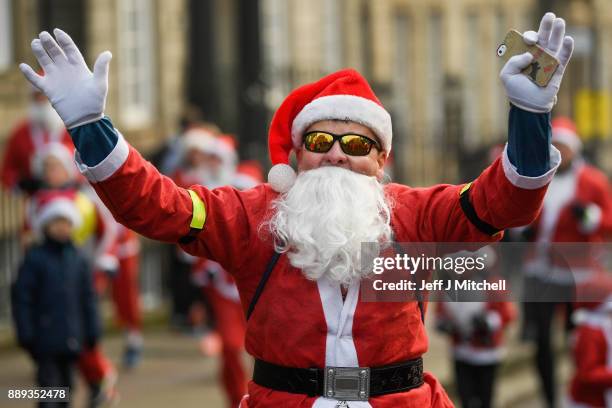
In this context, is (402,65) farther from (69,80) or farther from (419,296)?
(69,80)

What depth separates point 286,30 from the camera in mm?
23828

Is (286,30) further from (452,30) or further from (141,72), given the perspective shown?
(452,30)

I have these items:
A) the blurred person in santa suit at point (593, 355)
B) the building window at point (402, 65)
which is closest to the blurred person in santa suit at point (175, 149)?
the blurred person in santa suit at point (593, 355)

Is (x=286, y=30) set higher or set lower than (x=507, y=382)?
higher

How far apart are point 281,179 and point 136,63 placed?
46.3 feet

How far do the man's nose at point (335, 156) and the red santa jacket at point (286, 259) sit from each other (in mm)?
227

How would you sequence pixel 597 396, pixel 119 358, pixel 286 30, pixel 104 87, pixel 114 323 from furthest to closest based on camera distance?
1. pixel 286 30
2. pixel 114 323
3. pixel 119 358
4. pixel 597 396
5. pixel 104 87

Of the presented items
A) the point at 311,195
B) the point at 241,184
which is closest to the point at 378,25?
the point at 241,184

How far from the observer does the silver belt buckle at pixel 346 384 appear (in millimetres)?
5309

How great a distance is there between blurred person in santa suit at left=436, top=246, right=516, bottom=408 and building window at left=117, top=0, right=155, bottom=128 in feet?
30.8

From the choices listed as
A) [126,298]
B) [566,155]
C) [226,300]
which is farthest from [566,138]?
[126,298]

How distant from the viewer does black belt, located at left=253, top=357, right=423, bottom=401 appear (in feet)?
17.4

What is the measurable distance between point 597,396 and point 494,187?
12.8ft

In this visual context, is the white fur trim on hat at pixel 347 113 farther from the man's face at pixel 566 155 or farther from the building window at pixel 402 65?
the building window at pixel 402 65
